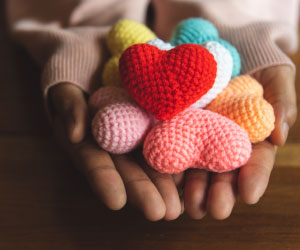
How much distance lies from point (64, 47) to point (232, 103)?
0.38 m

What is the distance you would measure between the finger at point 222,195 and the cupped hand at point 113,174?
0.15ft

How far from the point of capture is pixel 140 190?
480mm

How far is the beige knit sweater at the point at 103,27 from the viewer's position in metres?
0.68

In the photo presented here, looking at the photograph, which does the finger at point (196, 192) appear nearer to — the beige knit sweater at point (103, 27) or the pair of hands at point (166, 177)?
the pair of hands at point (166, 177)

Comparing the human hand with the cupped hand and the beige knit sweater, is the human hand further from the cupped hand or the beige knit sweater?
the beige knit sweater

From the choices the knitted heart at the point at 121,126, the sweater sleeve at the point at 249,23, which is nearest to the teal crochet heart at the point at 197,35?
the sweater sleeve at the point at 249,23

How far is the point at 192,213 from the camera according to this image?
1.55ft

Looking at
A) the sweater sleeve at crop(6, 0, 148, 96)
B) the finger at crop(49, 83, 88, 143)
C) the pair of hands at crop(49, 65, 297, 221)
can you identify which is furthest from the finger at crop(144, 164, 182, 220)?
the sweater sleeve at crop(6, 0, 148, 96)

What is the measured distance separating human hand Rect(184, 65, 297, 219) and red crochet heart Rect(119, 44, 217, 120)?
110 millimetres

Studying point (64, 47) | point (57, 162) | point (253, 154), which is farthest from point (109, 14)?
point (253, 154)

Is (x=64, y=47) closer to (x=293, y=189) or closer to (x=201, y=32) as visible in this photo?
(x=201, y=32)

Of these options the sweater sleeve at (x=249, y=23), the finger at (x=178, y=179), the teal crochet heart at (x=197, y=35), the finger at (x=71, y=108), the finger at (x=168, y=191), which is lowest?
the finger at (x=178, y=179)

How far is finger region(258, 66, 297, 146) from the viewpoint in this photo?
1.81 ft

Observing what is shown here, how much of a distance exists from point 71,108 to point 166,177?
196mm
